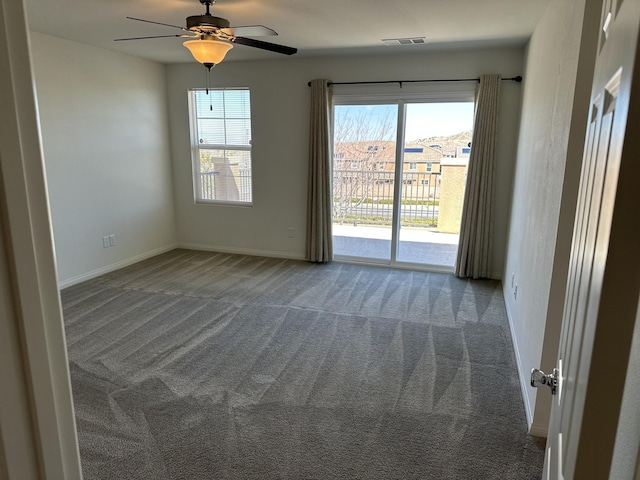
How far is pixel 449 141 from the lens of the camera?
4.91 meters

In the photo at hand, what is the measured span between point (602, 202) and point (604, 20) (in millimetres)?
534

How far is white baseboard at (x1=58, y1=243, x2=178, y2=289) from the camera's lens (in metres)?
4.56

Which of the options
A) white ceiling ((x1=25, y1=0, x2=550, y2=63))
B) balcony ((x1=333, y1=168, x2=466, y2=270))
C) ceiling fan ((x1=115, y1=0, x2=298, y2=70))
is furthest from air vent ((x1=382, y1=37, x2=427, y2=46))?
ceiling fan ((x1=115, y1=0, x2=298, y2=70))

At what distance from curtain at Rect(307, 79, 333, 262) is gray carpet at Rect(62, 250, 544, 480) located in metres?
0.87

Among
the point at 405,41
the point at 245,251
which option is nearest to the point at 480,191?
the point at 405,41

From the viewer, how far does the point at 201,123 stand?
5809 millimetres

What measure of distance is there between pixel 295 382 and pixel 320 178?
297cm

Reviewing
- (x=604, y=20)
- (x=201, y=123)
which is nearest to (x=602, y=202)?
(x=604, y=20)

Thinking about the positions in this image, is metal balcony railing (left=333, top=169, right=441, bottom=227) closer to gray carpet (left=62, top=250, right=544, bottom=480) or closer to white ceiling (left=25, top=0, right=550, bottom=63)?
gray carpet (left=62, top=250, right=544, bottom=480)

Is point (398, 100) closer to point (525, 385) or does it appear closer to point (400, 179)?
point (400, 179)

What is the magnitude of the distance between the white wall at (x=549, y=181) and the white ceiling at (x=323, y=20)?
0.45 meters

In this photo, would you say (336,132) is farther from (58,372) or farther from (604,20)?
(58,372)

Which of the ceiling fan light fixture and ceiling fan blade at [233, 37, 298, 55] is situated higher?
ceiling fan blade at [233, 37, 298, 55]

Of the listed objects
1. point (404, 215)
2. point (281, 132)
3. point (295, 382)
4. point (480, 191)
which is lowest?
point (295, 382)
